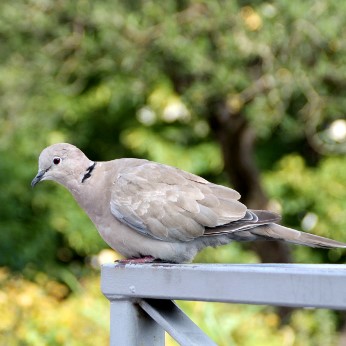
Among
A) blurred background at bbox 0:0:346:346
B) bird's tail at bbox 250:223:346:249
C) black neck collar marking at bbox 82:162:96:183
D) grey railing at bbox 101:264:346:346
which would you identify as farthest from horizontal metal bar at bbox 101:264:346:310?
blurred background at bbox 0:0:346:346

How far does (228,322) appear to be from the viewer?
17.2ft

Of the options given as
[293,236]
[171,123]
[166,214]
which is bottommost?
[293,236]

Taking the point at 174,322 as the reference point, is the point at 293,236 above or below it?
above

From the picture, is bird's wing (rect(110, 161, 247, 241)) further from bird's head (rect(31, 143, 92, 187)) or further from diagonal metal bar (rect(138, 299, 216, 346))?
diagonal metal bar (rect(138, 299, 216, 346))

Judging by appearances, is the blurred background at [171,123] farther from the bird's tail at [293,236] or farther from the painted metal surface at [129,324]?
the painted metal surface at [129,324]

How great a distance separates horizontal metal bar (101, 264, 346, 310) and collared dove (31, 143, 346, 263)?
2.35ft

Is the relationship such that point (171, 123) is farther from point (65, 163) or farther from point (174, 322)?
point (174, 322)

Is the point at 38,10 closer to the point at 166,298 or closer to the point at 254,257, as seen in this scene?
the point at 254,257

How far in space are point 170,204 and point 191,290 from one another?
925mm

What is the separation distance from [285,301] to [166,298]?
306mm

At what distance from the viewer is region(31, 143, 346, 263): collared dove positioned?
2.52 metres

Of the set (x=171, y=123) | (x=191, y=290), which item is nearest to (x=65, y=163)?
(x=191, y=290)

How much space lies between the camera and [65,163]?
9.59 ft

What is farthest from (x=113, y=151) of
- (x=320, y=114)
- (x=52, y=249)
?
(x=320, y=114)
